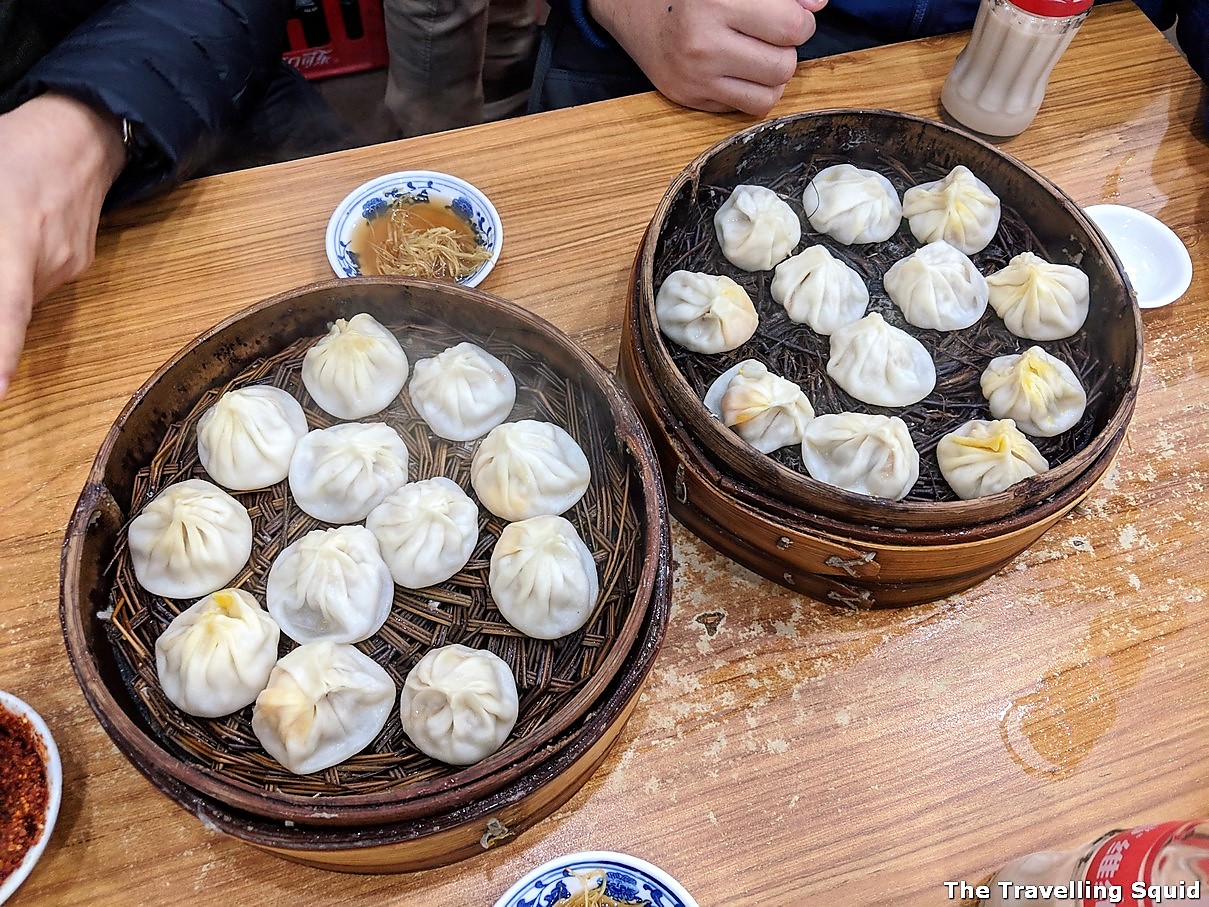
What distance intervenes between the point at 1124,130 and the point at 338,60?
2.99 metres

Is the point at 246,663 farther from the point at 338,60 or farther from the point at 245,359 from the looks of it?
the point at 338,60

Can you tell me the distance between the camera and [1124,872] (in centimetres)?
102

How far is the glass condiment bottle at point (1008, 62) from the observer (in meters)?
1.88

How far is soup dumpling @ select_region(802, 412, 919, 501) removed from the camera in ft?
4.58

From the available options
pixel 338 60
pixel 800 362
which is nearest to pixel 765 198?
pixel 800 362

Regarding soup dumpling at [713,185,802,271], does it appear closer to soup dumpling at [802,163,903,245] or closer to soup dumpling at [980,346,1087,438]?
soup dumpling at [802,163,903,245]

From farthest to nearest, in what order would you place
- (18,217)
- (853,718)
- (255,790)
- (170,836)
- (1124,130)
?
(1124,130) → (18,217) → (853,718) → (170,836) → (255,790)

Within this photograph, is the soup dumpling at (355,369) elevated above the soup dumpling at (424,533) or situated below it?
above

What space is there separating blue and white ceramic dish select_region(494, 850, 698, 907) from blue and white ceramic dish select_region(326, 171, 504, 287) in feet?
3.83

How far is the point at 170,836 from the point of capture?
1.32m

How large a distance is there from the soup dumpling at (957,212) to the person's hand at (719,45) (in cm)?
55

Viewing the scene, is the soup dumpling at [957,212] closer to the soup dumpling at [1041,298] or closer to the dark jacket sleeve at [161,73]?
the soup dumpling at [1041,298]

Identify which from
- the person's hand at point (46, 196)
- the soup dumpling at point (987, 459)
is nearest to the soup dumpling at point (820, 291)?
the soup dumpling at point (987, 459)

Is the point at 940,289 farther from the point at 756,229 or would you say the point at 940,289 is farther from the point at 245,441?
the point at 245,441
